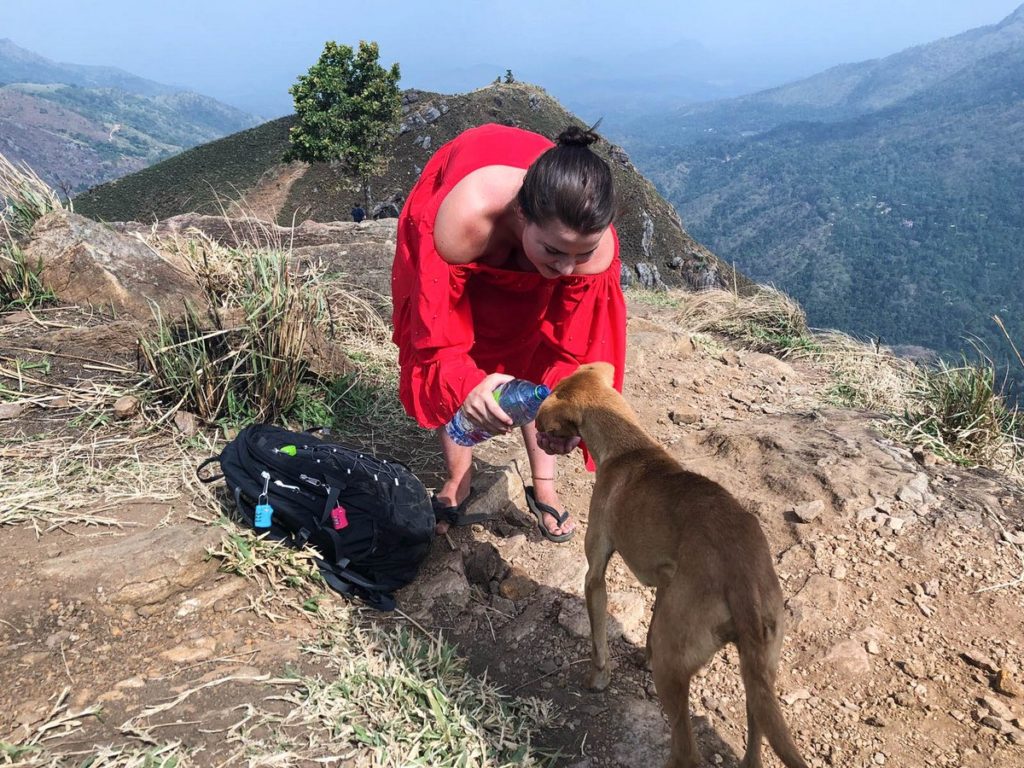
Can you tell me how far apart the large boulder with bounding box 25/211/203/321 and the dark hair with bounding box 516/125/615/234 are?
10.9ft

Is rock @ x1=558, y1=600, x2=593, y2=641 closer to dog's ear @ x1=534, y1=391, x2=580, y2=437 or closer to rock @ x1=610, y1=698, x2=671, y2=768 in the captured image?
rock @ x1=610, y1=698, x2=671, y2=768

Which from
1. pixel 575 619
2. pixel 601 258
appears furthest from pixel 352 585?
pixel 601 258

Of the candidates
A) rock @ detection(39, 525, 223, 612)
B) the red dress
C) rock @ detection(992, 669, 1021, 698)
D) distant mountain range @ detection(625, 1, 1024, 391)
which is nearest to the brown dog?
the red dress

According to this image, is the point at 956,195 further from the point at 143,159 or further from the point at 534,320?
the point at 143,159

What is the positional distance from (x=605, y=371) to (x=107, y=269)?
3.96 m

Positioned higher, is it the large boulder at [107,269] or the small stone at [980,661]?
the large boulder at [107,269]

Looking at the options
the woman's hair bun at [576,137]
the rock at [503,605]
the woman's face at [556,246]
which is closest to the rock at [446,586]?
the rock at [503,605]

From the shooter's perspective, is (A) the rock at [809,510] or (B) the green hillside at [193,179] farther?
(B) the green hillside at [193,179]

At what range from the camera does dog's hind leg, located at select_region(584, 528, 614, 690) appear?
2506mm

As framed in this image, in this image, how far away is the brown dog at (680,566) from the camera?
1.79 m

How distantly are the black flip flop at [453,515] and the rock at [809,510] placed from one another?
1.63 meters

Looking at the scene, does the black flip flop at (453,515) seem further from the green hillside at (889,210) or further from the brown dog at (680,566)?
the green hillside at (889,210)

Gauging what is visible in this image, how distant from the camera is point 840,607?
2910 millimetres

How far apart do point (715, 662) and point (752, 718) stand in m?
0.82
